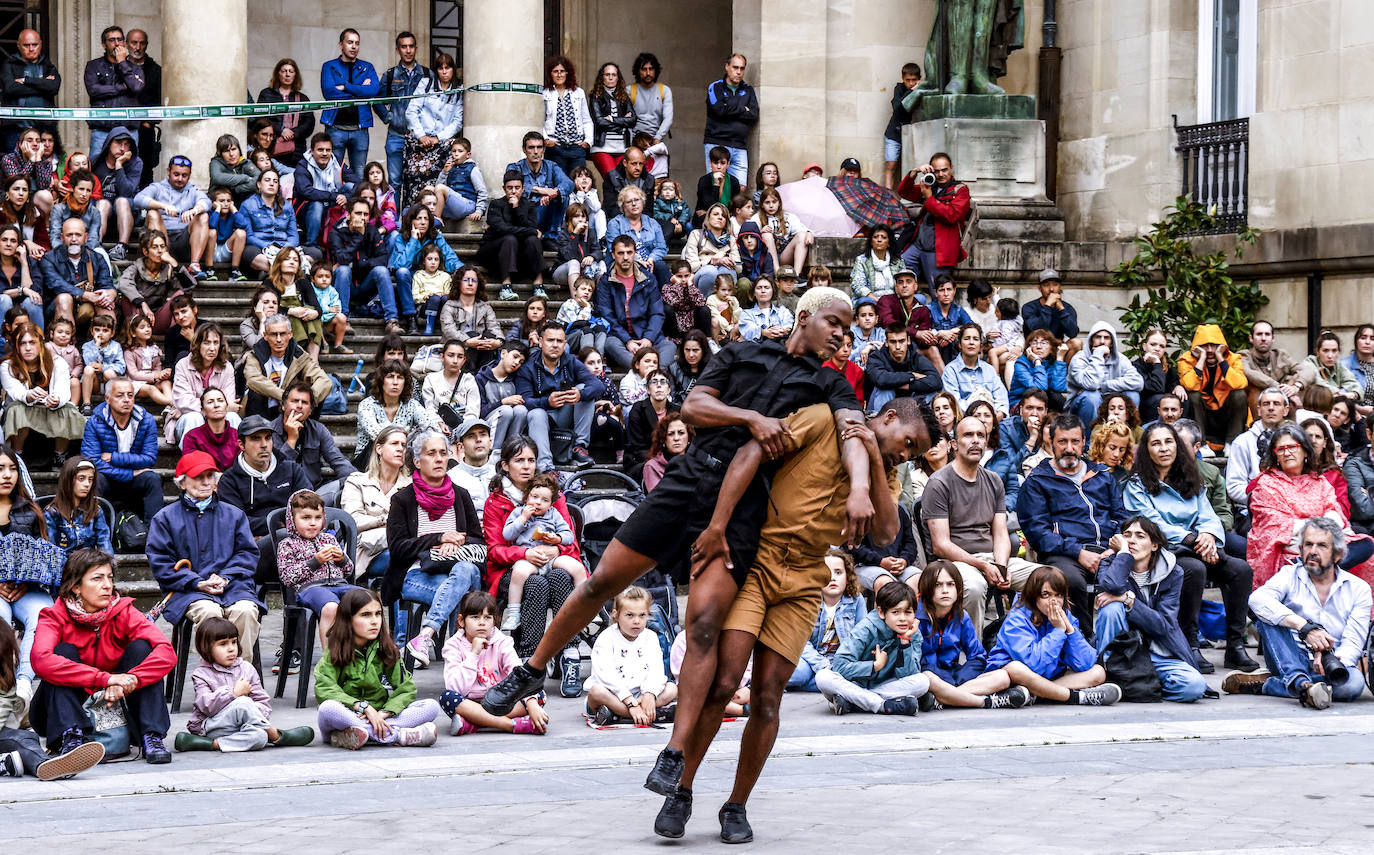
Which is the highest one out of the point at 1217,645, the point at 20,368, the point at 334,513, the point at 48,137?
the point at 48,137

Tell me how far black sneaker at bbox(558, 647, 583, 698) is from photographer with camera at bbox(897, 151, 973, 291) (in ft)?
28.6

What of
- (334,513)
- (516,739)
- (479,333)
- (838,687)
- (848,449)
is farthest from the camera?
(479,333)

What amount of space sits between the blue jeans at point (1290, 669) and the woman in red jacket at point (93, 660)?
6003 mm

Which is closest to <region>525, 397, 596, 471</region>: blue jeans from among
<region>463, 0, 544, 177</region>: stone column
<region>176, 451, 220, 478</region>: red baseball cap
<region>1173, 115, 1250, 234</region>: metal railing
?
Result: <region>176, 451, 220, 478</region>: red baseball cap

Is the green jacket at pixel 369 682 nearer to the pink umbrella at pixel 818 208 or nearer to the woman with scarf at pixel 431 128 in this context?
the woman with scarf at pixel 431 128

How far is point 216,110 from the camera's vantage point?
18344 millimetres

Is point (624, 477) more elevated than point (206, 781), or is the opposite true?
point (624, 477)

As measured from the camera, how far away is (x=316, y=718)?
9945mm

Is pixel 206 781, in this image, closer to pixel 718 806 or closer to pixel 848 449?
pixel 718 806

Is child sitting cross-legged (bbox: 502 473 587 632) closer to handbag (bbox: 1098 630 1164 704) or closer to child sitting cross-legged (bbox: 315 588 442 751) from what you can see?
child sitting cross-legged (bbox: 315 588 442 751)

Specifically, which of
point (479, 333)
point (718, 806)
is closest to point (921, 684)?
point (718, 806)

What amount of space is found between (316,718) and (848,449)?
415cm

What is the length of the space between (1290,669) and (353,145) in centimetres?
1152

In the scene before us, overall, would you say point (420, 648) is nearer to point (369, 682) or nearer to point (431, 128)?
point (369, 682)
